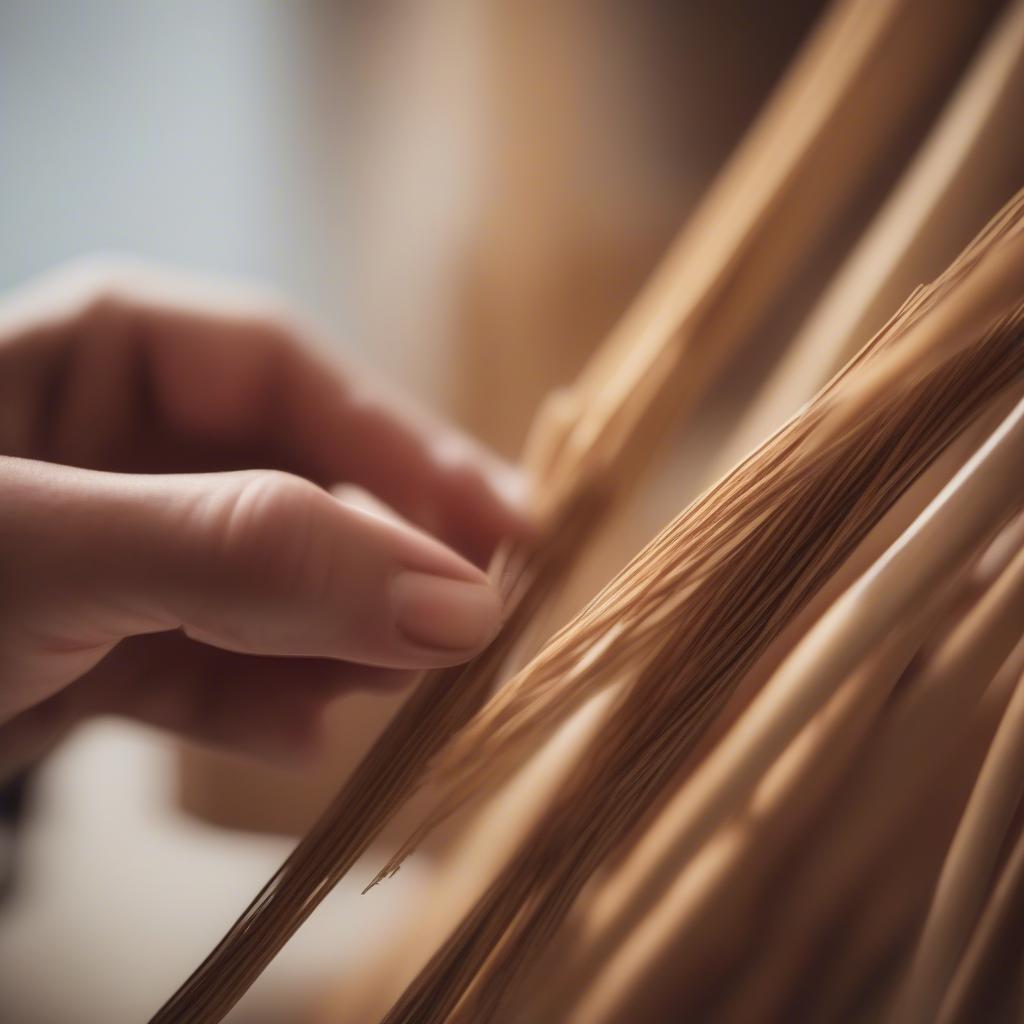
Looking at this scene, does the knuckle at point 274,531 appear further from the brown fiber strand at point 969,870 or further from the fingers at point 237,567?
the brown fiber strand at point 969,870

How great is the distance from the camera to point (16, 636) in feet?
0.99

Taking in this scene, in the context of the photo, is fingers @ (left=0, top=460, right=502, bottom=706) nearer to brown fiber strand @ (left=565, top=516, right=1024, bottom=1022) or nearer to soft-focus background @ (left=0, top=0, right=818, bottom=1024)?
brown fiber strand @ (left=565, top=516, right=1024, bottom=1022)

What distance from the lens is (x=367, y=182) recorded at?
0.66 meters

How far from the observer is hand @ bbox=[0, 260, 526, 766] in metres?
0.26

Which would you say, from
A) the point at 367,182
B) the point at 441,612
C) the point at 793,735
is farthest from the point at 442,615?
the point at 367,182

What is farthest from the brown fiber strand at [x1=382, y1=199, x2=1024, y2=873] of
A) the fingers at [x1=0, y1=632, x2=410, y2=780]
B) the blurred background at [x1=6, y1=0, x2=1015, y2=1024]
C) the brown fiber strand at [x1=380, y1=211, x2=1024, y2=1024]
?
the blurred background at [x1=6, y1=0, x2=1015, y2=1024]

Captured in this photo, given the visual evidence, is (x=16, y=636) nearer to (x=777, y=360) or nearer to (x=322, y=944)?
(x=322, y=944)

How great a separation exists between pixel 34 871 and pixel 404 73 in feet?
1.92

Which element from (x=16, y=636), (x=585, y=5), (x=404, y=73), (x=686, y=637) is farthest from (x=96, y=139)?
(x=686, y=637)

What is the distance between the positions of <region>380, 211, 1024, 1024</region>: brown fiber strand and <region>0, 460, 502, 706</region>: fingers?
5cm

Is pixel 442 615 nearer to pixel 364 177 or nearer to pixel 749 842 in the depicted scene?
pixel 749 842

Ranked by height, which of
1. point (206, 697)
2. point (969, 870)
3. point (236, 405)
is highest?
point (969, 870)

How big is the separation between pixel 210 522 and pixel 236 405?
9.9 inches

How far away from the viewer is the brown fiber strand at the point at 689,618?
7.8 inches
